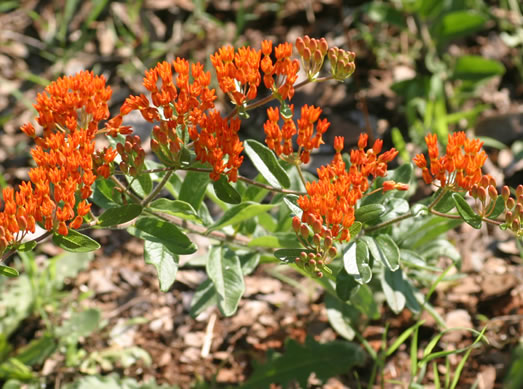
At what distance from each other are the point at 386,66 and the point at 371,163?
3.27 meters

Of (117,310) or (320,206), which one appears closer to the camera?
(320,206)

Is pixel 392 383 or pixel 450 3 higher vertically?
pixel 450 3

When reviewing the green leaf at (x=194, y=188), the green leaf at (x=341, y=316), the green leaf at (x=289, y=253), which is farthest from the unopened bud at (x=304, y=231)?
the green leaf at (x=341, y=316)

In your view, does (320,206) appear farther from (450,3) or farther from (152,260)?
(450,3)

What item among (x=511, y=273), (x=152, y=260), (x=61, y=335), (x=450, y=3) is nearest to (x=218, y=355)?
(x=61, y=335)

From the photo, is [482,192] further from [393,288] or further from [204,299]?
[204,299]

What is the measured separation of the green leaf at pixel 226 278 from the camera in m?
2.86

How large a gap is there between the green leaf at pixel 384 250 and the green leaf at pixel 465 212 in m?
0.32

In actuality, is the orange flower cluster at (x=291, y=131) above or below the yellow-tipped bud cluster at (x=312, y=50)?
below

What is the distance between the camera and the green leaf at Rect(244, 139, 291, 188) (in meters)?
2.77

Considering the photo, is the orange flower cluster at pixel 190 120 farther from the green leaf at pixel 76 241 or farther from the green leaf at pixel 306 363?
the green leaf at pixel 306 363

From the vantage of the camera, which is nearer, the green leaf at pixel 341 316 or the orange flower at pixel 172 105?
the orange flower at pixel 172 105

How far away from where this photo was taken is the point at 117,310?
432cm

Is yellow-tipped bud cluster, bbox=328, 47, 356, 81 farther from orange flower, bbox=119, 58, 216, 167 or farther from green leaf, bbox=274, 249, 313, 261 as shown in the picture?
green leaf, bbox=274, 249, 313, 261
